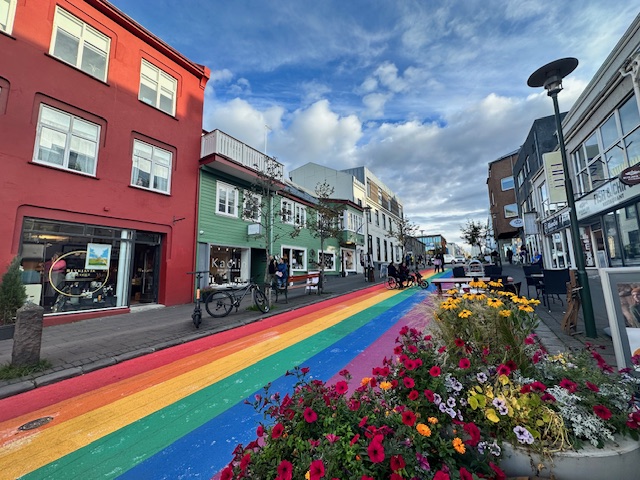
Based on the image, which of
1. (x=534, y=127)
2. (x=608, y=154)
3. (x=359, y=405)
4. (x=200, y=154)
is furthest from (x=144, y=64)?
(x=534, y=127)

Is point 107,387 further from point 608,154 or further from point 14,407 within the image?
point 608,154

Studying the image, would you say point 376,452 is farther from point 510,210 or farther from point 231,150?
point 510,210

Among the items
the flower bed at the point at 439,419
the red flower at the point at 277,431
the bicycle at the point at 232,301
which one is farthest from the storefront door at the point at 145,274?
the red flower at the point at 277,431

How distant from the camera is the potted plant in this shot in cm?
684

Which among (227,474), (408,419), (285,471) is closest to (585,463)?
(408,419)

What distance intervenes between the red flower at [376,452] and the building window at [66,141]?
11479 millimetres

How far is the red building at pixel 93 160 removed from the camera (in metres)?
8.16

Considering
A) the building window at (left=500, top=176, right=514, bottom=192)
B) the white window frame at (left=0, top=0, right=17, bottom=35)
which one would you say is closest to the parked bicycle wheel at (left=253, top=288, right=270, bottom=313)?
the white window frame at (left=0, top=0, right=17, bottom=35)

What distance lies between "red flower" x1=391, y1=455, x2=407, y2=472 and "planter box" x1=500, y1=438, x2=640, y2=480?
0.87m

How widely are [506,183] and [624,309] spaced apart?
139 feet

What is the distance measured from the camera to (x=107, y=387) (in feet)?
13.9

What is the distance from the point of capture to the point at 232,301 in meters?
9.38

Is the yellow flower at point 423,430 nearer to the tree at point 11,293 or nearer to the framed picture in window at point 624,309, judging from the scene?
the framed picture in window at point 624,309

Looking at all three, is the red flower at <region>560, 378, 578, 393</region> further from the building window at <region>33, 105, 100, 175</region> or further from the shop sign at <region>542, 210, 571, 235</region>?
the shop sign at <region>542, 210, 571, 235</region>
